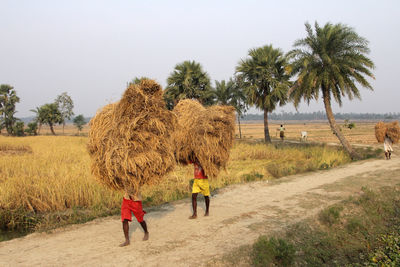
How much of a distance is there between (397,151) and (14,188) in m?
20.8

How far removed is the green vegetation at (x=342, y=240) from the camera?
15.6 ft

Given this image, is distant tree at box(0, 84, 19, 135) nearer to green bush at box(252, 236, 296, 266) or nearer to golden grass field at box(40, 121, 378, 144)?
golden grass field at box(40, 121, 378, 144)

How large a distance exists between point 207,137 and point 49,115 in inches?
2024

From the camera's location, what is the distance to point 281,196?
8.55 meters

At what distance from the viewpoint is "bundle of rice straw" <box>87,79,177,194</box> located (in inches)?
179

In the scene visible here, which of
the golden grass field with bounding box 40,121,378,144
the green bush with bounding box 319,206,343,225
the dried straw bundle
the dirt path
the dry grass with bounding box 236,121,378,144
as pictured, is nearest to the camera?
the dirt path

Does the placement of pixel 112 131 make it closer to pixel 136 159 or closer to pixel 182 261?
pixel 136 159

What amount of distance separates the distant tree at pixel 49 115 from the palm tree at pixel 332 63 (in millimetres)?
46159

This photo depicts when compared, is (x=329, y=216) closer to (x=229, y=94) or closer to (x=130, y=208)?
(x=130, y=208)

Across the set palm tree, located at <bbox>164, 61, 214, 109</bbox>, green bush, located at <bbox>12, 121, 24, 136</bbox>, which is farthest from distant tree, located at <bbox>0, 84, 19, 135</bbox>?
palm tree, located at <bbox>164, 61, 214, 109</bbox>

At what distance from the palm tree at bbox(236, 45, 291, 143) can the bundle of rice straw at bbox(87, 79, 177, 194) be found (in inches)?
775

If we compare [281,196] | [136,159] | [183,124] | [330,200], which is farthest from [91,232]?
[330,200]

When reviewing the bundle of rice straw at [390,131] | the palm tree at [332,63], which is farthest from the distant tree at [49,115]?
the bundle of rice straw at [390,131]

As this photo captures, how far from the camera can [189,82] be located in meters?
25.7
